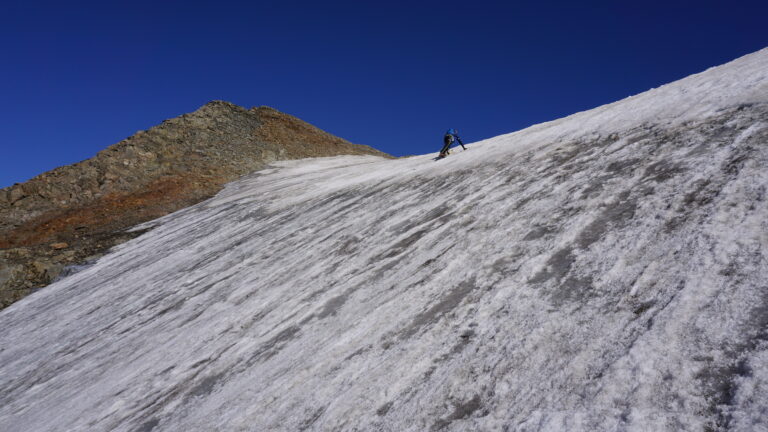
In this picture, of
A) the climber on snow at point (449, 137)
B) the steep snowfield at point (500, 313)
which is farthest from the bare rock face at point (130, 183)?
the climber on snow at point (449, 137)

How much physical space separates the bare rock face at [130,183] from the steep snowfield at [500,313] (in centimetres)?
786

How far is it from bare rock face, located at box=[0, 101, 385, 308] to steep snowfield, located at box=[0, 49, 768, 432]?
309 inches

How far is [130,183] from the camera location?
75.7ft

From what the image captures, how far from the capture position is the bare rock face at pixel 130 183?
1476 cm

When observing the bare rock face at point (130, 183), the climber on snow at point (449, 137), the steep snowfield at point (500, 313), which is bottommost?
the steep snowfield at point (500, 313)

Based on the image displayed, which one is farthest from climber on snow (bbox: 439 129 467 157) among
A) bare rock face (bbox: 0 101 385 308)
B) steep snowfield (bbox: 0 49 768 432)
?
bare rock face (bbox: 0 101 385 308)

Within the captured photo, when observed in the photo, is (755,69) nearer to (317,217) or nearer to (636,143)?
(636,143)

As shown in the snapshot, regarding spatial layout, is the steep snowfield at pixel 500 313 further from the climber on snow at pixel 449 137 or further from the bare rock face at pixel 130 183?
the bare rock face at pixel 130 183

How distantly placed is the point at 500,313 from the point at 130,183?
24.8m

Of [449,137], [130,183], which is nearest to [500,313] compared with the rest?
[449,137]

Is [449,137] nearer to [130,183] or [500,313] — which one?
[500,313]

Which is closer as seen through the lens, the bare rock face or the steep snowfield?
the steep snowfield

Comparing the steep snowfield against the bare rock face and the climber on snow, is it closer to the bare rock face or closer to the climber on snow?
the climber on snow

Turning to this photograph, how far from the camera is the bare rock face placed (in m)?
14.8
